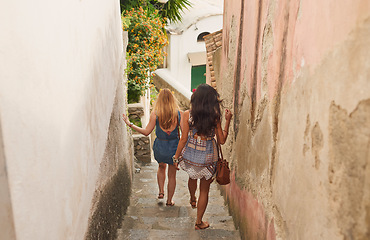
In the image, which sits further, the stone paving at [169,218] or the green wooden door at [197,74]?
the green wooden door at [197,74]

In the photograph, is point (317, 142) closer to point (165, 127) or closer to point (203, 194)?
point (203, 194)

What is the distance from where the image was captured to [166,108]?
3496 mm

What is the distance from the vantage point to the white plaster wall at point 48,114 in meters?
0.97

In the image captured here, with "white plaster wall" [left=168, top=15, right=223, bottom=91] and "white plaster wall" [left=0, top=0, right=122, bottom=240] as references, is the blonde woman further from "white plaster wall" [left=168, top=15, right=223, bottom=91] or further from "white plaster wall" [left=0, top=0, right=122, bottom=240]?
"white plaster wall" [left=168, top=15, right=223, bottom=91]

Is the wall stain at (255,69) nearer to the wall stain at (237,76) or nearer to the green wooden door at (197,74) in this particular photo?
the wall stain at (237,76)

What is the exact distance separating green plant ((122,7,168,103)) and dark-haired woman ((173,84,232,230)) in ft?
15.1

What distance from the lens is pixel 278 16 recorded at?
1.93 m

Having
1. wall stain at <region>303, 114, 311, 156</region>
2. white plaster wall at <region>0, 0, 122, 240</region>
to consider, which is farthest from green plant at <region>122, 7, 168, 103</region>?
wall stain at <region>303, 114, 311, 156</region>

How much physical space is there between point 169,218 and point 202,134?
106 centimetres

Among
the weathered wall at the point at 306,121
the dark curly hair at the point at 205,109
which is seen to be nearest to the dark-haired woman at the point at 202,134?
the dark curly hair at the point at 205,109

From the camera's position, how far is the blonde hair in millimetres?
3471

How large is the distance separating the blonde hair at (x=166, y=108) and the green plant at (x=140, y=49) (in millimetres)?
3924

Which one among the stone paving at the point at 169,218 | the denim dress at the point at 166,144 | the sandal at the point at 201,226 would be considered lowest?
the stone paving at the point at 169,218

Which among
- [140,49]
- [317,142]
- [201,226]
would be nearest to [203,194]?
[201,226]
